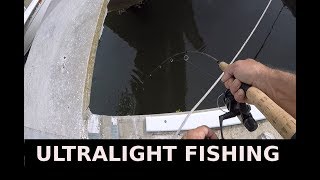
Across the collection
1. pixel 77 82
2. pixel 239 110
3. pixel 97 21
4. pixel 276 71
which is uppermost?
pixel 97 21

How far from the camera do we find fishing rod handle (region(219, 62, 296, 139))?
205cm

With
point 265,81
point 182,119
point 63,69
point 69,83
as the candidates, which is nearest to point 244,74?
point 265,81

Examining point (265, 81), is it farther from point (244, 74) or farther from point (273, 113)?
point (273, 113)

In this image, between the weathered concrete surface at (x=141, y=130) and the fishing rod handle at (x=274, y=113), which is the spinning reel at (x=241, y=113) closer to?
the fishing rod handle at (x=274, y=113)

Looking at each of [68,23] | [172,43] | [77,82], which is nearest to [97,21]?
[68,23]

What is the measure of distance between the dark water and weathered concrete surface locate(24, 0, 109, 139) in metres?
1.69

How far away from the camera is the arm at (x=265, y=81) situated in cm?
240

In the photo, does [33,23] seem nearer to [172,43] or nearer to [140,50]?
[140,50]

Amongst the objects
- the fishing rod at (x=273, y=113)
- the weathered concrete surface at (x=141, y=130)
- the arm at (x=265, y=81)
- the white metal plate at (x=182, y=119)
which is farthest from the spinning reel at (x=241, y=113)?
the white metal plate at (x=182, y=119)

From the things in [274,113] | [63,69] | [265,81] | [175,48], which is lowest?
[274,113]

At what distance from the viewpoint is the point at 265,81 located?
2527 mm

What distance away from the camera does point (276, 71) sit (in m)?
2.49

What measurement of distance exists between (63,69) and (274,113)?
14.1ft
